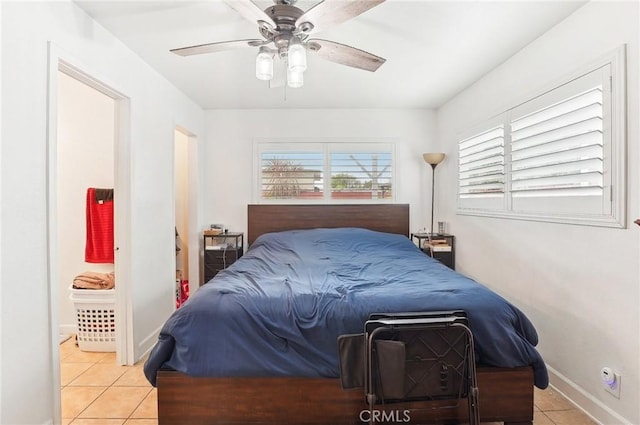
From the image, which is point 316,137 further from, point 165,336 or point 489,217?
point 165,336

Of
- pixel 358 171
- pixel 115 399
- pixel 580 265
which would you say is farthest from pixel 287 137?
pixel 580 265

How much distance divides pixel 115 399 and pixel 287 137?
10.2 ft

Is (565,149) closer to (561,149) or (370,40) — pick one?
(561,149)

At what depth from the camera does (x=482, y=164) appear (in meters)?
3.29

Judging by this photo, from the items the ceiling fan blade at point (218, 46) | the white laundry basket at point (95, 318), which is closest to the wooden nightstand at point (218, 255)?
the white laundry basket at point (95, 318)

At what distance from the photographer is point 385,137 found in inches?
170

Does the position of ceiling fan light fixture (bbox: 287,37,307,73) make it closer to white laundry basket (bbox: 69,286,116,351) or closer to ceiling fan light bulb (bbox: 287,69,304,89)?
ceiling fan light bulb (bbox: 287,69,304,89)

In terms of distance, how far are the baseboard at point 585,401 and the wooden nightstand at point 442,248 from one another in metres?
1.67

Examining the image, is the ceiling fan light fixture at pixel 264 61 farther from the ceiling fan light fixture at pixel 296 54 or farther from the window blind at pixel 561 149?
the window blind at pixel 561 149

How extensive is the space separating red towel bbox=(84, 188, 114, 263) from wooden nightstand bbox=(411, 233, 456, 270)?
10.4 ft

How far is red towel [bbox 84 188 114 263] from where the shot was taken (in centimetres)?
298

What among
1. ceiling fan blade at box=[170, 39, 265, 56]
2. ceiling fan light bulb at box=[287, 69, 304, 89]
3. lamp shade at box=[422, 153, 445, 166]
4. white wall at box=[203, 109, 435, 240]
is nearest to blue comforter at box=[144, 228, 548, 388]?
ceiling fan light bulb at box=[287, 69, 304, 89]

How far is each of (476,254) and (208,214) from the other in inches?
122

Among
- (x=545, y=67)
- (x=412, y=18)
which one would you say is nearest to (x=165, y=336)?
(x=412, y=18)
